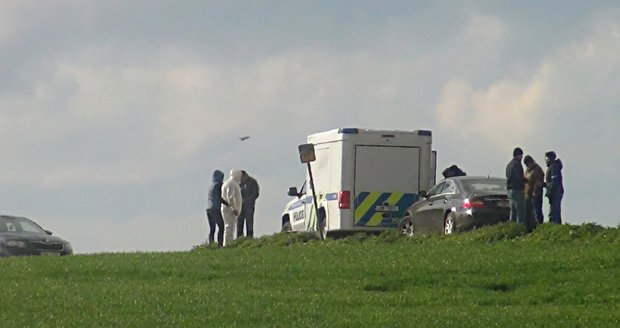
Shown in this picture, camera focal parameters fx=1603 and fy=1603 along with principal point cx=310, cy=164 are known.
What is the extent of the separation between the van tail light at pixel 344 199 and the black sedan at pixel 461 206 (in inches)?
104

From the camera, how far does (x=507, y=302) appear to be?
69.8 ft

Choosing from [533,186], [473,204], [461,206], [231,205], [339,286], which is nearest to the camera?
[339,286]

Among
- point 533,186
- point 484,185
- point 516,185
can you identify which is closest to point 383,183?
point 484,185

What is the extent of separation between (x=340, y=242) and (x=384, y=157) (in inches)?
202

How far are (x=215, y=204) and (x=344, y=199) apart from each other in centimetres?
338

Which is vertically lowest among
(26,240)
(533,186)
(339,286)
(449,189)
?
(339,286)

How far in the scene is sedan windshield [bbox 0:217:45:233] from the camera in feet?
120

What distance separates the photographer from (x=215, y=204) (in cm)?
3588

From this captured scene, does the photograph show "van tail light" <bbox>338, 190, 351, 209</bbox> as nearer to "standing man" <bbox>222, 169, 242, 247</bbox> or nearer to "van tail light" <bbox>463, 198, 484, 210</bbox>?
"standing man" <bbox>222, 169, 242, 247</bbox>

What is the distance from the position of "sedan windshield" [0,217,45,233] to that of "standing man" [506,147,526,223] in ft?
38.8

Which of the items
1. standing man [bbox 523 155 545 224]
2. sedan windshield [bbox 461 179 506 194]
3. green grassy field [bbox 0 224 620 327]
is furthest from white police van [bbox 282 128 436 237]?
green grassy field [bbox 0 224 620 327]

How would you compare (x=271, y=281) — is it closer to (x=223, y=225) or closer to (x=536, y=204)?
(x=536, y=204)

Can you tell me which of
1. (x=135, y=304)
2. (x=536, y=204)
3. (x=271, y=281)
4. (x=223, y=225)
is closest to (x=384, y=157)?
(x=223, y=225)

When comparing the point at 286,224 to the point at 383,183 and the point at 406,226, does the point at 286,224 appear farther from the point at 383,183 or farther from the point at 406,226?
the point at 406,226
